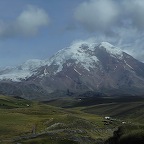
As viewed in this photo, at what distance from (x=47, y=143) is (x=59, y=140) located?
18.0 feet

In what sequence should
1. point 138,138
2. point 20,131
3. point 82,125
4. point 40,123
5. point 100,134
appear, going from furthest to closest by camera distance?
point 40,123, point 82,125, point 20,131, point 100,134, point 138,138

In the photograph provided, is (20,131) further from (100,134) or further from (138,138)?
(138,138)

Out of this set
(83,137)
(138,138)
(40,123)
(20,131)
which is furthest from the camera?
(40,123)

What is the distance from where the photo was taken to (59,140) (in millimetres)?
110250

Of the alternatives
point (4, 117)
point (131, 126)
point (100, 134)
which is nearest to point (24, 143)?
point (100, 134)

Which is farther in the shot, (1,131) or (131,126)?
(1,131)

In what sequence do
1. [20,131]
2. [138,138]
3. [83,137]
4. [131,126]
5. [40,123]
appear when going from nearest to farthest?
1. [138,138]
2. [131,126]
3. [83,137]
4. [20,131]
5. [40,123]

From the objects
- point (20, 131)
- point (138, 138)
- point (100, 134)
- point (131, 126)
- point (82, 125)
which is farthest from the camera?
point (82, 125)

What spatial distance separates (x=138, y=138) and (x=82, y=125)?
308 feet

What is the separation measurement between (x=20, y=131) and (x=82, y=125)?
24827 mm

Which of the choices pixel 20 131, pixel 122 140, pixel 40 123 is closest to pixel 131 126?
pixel 122 140

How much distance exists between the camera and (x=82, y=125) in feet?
496

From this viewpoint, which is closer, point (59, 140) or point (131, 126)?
point (131, 126)

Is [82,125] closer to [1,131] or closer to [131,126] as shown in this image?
[1,131]
